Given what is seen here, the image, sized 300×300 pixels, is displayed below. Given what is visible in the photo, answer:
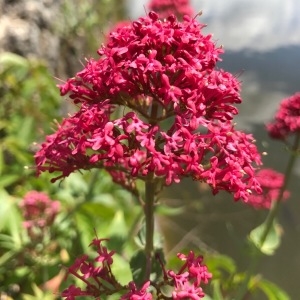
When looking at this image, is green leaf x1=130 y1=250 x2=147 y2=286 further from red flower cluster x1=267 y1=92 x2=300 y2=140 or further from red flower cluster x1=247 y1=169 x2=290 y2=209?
red flower cluster x1=247 y1=169 x2=290 y2=209

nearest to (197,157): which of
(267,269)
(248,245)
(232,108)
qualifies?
(232,108)

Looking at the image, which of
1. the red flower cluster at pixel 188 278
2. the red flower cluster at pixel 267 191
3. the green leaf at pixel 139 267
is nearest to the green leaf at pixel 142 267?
the green leaf at pixel 139 267

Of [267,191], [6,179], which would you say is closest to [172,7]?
[267,191]

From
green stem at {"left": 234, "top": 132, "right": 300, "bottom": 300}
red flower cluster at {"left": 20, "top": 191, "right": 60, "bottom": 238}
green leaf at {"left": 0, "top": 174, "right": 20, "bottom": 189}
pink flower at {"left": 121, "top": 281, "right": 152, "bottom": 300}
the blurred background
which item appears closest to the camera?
pink flower at {"left": 121, "top": 281, "right": 152, "bottom": 300}

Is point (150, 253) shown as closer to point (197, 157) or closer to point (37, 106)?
point (197, 157)

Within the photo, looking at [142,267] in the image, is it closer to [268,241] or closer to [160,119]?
[160,119]

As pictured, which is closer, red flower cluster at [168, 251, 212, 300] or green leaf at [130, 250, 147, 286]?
red flower cluster at [168, 251, 212, 300]

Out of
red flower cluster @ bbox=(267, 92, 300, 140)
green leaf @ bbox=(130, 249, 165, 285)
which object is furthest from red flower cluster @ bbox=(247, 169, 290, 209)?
green leaf @ bbox=(130, 249, 165, 285)
